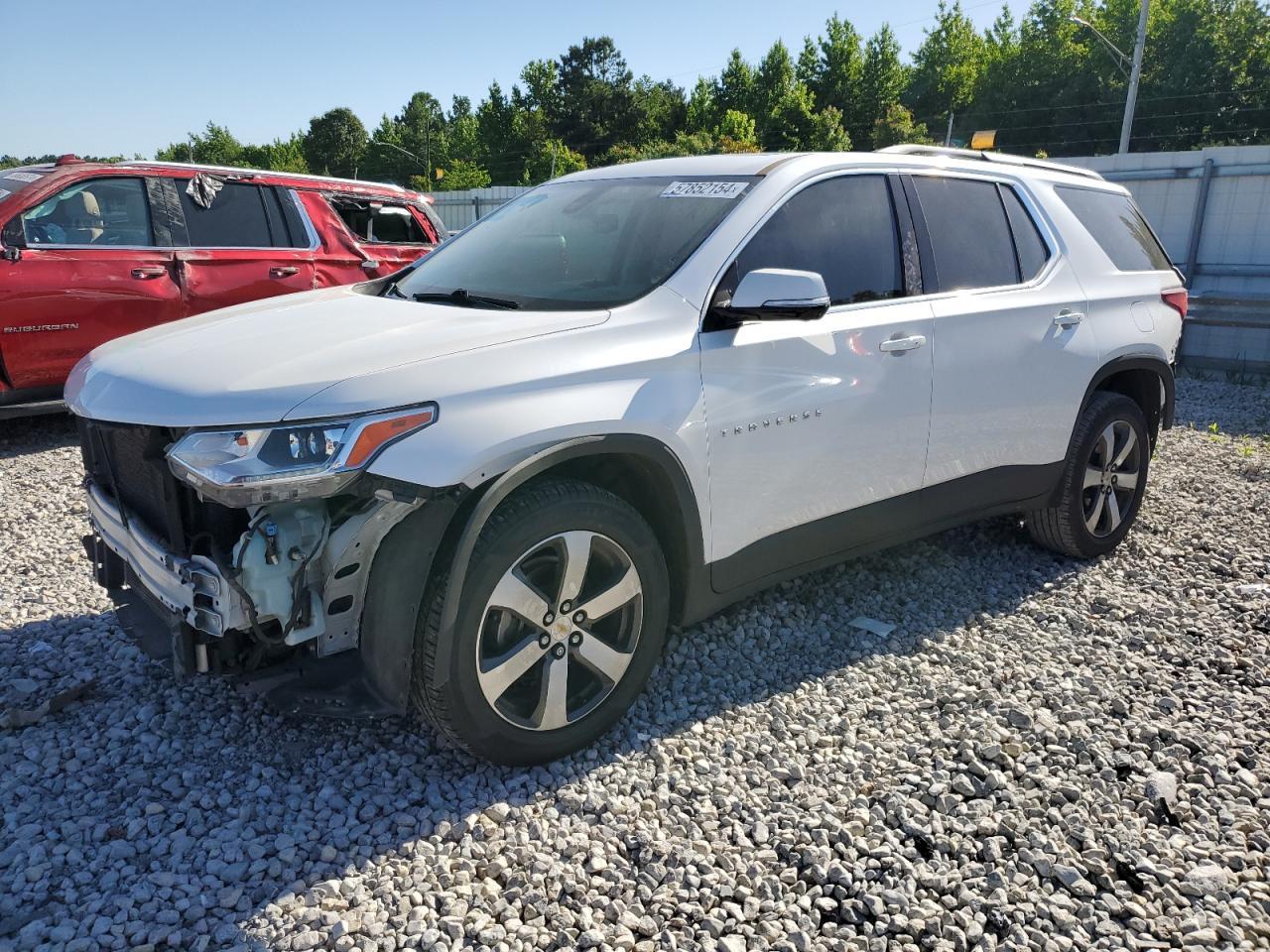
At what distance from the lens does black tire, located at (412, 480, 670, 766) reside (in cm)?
250

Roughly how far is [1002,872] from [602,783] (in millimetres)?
1127

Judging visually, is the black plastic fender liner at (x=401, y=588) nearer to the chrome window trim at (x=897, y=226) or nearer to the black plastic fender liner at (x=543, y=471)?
the black plastic fender liner at (x=543, y=471)

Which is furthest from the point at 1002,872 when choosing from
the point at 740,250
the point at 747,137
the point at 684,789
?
the point at 747,137

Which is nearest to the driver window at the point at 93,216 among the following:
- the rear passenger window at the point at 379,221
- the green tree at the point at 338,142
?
the rear passenger window at the point at 379,221

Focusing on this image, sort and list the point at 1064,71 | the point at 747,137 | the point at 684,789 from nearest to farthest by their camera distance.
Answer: the point at 684,789, the point at 747,137, the point at 1064,71

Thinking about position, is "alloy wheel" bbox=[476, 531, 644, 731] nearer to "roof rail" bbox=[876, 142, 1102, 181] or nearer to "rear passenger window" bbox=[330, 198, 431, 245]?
"roof rail" bbox=[876, 142, 1102, 181]

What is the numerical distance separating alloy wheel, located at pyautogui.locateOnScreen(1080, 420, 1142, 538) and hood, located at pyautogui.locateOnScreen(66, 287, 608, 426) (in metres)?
2.93

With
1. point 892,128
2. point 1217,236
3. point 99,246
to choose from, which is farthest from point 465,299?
point 892,128

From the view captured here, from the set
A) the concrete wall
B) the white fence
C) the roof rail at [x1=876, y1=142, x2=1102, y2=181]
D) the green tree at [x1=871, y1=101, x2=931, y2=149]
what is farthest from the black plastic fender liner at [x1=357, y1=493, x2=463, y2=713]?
the green tree at [x1=871, y1=101, x2=931, y2=149]

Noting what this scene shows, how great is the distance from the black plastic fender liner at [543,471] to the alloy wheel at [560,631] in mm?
121

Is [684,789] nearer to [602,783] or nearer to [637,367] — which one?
[602,783]

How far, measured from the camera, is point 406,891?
7.63 feet

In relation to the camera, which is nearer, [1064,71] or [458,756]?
[458,756]

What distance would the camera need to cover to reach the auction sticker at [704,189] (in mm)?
3244
